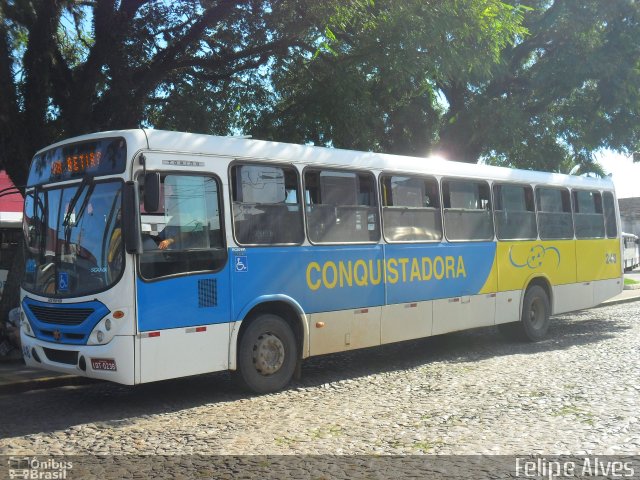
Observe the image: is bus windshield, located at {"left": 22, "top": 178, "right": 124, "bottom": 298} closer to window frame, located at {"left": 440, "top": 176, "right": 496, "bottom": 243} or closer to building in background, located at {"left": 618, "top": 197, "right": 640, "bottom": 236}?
window frame, located at {"left": 440, "top": 176, "right": 496, "bottom": 243}

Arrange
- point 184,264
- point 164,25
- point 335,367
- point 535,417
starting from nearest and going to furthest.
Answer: point 535,417 < point 184,264 < point 335,367 < point 164,25

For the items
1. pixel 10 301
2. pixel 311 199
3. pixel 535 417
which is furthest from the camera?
pixel 10 301

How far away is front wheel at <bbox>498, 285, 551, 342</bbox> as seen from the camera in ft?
41.3

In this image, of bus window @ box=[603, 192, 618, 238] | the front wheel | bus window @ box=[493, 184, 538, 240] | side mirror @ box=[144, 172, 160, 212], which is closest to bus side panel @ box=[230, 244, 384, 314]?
side mirror @ box=[144, 172, 160, 212]

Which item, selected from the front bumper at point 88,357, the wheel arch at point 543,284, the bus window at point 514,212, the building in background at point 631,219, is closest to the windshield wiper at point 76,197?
the front bumper at point 88,357

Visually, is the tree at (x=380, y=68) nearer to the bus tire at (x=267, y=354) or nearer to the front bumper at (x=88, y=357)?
the bus tire at (x=267, y=354)

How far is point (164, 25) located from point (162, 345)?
9007 millimetres

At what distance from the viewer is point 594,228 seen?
14672 mm

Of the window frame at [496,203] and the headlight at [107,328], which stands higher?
the window frame at [496,203]

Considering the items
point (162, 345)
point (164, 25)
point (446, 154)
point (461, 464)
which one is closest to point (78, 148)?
point (162, 345)

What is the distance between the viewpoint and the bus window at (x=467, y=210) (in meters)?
10.9

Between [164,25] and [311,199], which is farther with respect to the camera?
[164,25]

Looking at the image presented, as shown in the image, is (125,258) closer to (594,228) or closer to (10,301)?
(10,301)

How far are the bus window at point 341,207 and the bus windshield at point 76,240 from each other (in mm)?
2637
